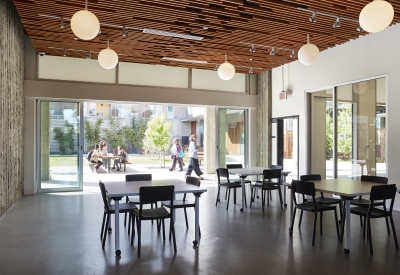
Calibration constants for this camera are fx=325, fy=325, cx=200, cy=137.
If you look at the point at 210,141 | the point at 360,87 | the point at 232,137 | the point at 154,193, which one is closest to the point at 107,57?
the point at 154,193

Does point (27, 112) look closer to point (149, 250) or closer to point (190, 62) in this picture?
point (190, 62)

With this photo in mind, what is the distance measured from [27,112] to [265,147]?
692 centimetres

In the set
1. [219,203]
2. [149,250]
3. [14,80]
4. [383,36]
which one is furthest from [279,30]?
[14,80]

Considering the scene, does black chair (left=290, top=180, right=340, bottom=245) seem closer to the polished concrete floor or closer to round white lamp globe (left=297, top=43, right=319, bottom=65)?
the polished concrete floor

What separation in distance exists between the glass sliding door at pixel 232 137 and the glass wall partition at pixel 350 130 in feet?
8.55

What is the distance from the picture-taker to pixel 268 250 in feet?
13.5

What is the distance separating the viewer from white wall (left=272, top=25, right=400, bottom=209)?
641 cm

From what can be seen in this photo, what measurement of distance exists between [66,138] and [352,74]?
24.3ft

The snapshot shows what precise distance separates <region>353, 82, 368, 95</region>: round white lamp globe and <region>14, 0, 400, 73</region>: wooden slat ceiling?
1.05 m

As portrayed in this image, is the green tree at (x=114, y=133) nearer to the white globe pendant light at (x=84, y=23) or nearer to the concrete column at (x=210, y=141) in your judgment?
the concrete column at (x=210, y=141)

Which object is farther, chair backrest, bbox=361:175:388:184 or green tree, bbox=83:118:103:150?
green tree, bbox=83:118:103:150

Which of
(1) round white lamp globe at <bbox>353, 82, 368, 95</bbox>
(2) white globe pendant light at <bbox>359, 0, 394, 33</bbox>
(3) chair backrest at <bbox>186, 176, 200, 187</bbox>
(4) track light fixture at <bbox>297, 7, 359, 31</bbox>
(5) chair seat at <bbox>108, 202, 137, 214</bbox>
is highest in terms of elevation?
(4) track light fixture at <bbox>297, 7, 359, 31</bbox>

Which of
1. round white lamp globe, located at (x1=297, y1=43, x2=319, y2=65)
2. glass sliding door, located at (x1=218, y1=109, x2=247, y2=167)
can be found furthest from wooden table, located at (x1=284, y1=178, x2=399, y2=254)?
glass sliding door, located at (x1=218, y1=109, x2=247, y2=167)

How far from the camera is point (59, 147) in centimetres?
880
